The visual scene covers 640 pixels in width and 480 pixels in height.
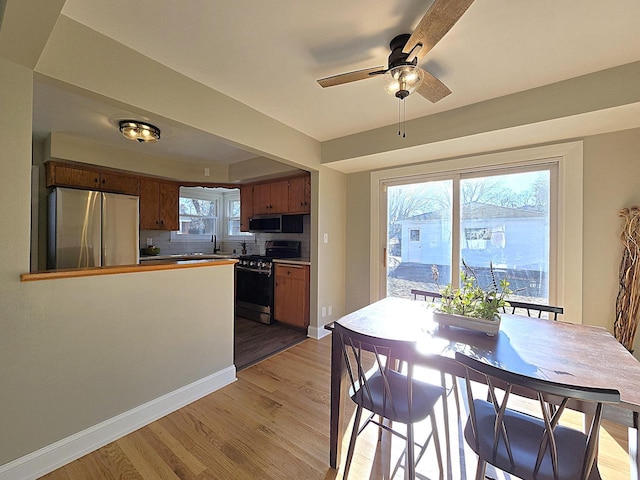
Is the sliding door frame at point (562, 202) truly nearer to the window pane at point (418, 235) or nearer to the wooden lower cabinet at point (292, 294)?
the window pane at point (418, 235)

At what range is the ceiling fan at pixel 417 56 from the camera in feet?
4.04

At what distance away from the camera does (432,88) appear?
1881 mm

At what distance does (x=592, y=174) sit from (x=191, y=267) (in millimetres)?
3570

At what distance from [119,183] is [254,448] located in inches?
157

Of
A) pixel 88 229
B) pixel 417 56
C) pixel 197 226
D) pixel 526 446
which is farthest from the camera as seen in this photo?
pixel 197 226

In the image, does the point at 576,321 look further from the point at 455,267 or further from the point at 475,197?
the point at 475,197

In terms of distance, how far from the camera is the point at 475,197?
3.12 m

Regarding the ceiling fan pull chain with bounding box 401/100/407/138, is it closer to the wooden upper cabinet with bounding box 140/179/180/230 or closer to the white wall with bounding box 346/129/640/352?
the white wall with bounding box 346/129/640/352

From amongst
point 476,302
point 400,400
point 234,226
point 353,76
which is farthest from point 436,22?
point 234,226

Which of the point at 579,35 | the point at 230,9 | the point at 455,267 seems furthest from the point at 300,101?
the point at 455,267

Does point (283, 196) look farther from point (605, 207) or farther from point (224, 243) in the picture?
point (605, 207)

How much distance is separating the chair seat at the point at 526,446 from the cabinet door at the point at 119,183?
4.78 m

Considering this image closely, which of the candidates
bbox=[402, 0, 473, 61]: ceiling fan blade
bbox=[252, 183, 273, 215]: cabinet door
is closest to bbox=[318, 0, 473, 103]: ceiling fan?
bbox=[402, 0, 473, 61]: ceiling fan blade

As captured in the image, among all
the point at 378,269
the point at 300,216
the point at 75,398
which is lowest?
the point at 75,398
